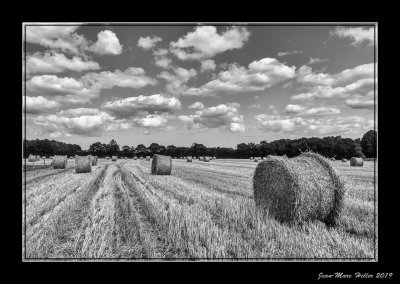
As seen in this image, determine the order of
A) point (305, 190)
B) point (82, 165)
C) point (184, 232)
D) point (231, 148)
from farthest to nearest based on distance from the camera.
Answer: point (231, 148) < point (82, 165) < point (305, 190) < point (184, 232)

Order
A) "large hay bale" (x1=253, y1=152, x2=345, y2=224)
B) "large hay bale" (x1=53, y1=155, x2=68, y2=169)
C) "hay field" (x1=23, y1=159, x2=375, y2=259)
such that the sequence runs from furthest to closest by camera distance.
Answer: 1. "large hay bale" (x1=53, y1=155, x2=68, y2=169)
2. "large hay bale" (x1=253, y1=152, x2=345, y2=224)
3. "hay field" (x1=23, y1=159, x2=375, y2=259)

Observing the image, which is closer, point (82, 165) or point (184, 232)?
point (184, 232)

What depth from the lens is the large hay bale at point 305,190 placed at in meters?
7.06

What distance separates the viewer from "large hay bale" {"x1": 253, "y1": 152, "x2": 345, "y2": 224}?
23.2ft

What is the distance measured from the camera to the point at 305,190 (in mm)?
7129

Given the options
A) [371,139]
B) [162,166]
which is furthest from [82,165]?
[371,139]

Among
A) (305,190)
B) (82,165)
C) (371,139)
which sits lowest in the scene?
(82,165)

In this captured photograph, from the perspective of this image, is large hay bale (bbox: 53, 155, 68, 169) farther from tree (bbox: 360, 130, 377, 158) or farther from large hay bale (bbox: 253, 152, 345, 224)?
large hay bale (bbox: 253, 152, 345, 224)

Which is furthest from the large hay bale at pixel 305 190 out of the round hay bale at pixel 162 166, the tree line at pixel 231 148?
the round hay bale at pixel 162 166

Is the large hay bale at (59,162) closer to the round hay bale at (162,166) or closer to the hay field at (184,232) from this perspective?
the round hay bale at (162,166)

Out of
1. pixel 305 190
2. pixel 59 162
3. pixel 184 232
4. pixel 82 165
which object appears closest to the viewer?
pixel 184 232

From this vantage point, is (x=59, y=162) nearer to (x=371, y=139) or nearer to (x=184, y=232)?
(x=184, y=232)

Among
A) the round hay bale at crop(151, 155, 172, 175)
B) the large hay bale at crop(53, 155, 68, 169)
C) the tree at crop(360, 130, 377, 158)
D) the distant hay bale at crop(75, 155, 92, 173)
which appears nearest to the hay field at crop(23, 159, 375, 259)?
the tree at crop(360, 130, 377, 158)

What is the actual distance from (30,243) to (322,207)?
18.3ft
